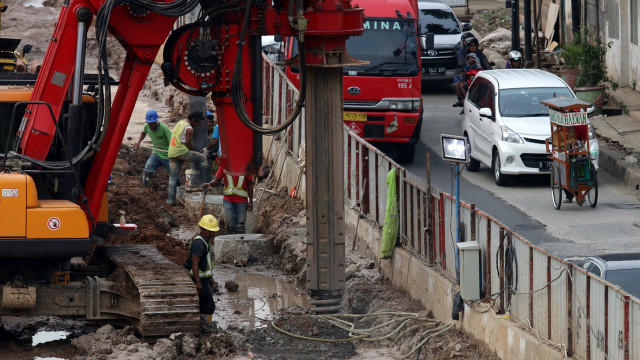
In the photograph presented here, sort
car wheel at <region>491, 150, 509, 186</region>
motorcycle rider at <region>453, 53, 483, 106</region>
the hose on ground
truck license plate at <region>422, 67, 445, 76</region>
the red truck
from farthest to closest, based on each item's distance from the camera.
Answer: truck license plate at <region>422, 67, 445, 76</region> → motorcycle rider at <region>453, 53, 483, 106</region> → the red truck → car wheel at <region>491, 150, 509, 186</region> → the hose on ground

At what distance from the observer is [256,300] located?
574 inches

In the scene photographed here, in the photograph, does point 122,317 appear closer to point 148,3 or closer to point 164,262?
point 164,262

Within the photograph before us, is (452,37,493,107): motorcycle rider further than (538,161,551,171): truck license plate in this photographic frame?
Yes

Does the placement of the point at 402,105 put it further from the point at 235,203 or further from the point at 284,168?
the point at 235,203

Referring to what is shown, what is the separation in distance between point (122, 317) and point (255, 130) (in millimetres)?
2768

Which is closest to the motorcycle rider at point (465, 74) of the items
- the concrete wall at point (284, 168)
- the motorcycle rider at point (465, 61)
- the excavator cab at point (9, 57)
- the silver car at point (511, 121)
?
the motorcycle rider at point (465, 61)

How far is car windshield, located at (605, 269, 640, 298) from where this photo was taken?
32.8ft

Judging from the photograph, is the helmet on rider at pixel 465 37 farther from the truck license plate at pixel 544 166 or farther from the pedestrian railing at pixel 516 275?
the pedestrian railing at pixel 516 275

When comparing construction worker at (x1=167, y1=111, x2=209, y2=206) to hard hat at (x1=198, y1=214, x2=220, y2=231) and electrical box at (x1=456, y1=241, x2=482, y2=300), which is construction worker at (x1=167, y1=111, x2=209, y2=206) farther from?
electrical box at (x1=456, y1=241, x2=482, y2=300)

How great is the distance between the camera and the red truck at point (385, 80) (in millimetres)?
19719

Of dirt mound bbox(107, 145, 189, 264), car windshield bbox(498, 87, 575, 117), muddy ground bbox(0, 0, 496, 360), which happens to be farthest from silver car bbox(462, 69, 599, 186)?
dirt mound bbox(107, 145, 189, 264)

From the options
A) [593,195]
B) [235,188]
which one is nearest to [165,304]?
[235,188]

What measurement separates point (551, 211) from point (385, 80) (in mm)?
4299

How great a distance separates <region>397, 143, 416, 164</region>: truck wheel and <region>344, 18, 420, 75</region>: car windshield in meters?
1.65
